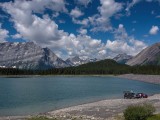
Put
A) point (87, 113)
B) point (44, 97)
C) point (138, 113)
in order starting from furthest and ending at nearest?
point (44, 97) < point (87, 113) < point (138, 113)

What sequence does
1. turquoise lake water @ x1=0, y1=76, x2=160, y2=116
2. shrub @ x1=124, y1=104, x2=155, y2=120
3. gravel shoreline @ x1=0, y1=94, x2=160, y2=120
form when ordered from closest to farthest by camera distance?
shrub @ x1=124, y1=104, x2=155, y2=120
gravel shoreline @ x1=0, y1=94, x2=160, y2=120
turquoise lake water @ x1=0, y1=76, x2=160, y2=116

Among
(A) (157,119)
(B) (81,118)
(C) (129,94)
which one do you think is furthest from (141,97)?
(A) (157,119)

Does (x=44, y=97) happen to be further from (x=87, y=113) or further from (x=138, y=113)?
(x=138, y=113)

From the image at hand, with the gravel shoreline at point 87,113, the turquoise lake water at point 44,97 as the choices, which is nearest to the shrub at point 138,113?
the gravel shoreline at point 87,113

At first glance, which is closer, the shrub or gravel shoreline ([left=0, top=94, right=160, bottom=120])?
the shrub

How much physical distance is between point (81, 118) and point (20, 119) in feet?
30.8

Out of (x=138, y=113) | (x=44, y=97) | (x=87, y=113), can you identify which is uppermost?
(x=138, y=113)

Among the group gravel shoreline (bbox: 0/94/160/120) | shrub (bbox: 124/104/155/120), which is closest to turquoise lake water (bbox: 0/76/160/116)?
gravel shoreline (bbox: 0/94/160/120)

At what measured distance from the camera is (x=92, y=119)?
136 ft

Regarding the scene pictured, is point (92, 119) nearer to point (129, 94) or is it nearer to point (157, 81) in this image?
point (129, 94)

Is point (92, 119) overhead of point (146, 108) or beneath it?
beneath

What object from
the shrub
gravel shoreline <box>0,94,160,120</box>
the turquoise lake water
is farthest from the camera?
the turquoise lake water

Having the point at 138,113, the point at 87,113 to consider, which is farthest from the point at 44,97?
the point at 138,113

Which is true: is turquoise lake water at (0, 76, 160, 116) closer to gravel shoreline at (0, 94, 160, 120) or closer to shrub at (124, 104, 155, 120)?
gravel shoreline at (0, 94, 160, 120)
